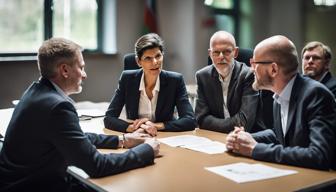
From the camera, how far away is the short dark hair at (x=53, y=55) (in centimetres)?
184

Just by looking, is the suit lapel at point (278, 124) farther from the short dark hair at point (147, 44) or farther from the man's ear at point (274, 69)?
the short dark hair at point (147, 44)

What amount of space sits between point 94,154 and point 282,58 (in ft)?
3.29

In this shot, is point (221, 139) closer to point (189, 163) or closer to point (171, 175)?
point (189, 163)

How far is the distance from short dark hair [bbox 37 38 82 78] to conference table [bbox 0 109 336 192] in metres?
0.45

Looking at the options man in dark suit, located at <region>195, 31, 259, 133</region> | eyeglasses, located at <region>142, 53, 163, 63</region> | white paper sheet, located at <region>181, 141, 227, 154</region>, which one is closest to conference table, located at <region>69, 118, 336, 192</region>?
white paper sheet, located at <region>181, 141, 227, 154</region>

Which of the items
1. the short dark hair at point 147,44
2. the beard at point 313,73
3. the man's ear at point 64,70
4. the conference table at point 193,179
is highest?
the short dark hair at point 147,44

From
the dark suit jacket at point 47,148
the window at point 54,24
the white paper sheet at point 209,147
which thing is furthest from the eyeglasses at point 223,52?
the window at point 54,24

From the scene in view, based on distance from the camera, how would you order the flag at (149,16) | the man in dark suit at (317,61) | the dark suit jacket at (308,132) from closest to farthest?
the dark suit jacket at (308,132) < the man in dark suit at (317,61) < the flag at (149,16)

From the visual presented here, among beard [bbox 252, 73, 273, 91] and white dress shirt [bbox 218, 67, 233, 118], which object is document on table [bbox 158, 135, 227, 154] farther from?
white dress shirt [bbox 218, 67, 233, 118]

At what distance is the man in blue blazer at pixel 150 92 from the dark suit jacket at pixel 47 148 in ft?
3.46

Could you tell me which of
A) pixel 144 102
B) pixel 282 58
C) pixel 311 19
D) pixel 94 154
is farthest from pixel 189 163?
pixel 311 19

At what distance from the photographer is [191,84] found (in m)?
5.72

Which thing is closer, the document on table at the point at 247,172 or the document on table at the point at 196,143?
the document on table at the point at 247,172

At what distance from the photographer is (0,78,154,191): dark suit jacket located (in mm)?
1718
